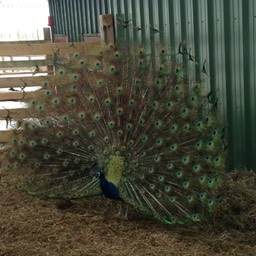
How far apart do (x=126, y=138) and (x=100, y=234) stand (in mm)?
Answer: 1067

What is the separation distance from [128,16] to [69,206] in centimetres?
403

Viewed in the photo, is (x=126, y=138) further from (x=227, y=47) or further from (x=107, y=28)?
(x=107, y=28)

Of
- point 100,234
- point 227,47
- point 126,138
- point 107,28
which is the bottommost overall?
point 100,234

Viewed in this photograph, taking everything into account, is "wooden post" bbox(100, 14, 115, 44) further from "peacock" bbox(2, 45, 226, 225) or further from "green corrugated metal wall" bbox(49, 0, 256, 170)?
"peacock" bbox(2, 45, 226, 225)

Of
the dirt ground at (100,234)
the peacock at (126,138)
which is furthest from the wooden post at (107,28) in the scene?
the dirt ground at (100,234)

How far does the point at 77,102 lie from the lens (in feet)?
16.0

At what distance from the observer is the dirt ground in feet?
12.6

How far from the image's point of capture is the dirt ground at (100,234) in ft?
12.6

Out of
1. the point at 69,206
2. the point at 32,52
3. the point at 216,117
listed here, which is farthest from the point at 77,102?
the point at 32,52

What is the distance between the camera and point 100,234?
4242 mm

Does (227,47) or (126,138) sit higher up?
(227,47)

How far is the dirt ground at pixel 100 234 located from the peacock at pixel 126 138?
19 centimetres

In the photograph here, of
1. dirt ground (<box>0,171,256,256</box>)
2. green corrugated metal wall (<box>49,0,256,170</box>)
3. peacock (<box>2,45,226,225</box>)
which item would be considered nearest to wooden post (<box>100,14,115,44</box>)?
green corrugated metal wall (<box>49,0,256,170</box>)

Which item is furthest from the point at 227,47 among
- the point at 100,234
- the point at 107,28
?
the point at 107,28
